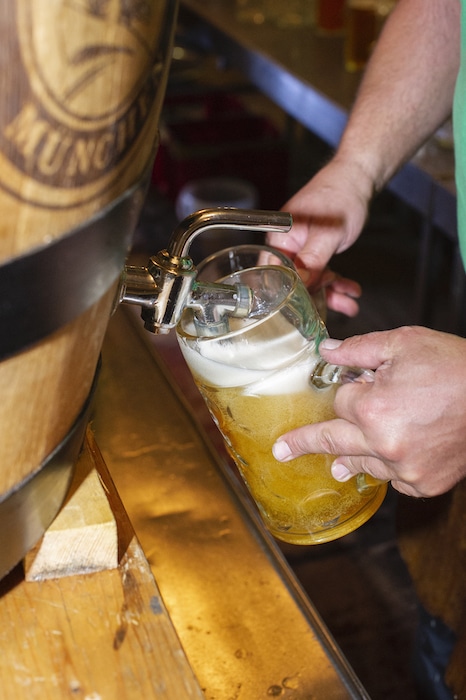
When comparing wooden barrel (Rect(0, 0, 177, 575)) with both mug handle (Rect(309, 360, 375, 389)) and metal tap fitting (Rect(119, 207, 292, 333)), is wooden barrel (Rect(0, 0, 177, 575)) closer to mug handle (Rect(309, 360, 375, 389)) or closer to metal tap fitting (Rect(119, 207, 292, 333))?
metal tap fitting (Rect(119, 207, 292, 333))

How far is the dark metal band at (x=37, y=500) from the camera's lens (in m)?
0.72

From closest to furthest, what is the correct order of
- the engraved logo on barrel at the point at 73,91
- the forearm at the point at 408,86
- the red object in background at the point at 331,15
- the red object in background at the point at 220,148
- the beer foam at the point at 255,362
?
the engraved logo on barrel at the point at 73,91 < the beer foam at the point at 255,362 < the forearm at the point at 408,86 < the red object in background at the point at 331,15 < the red object in background at the point at 220,148

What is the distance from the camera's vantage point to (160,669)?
2.56 feet

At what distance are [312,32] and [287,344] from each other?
3.19 metres

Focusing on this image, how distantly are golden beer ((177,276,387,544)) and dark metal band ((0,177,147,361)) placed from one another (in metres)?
0.25

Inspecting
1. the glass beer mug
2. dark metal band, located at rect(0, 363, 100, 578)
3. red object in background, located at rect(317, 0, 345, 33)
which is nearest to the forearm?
the glass beer mug

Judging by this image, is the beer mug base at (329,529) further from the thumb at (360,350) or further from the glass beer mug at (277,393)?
the thumb at (360,350)

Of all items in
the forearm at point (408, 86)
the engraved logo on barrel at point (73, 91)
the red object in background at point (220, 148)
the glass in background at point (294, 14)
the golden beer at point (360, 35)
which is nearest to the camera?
the engraved logo on barrel at point (73, 91)

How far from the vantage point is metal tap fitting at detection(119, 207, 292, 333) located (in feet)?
2.56

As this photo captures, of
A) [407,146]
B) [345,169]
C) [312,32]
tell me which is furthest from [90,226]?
[312,32]

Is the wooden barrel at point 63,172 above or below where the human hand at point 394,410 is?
above

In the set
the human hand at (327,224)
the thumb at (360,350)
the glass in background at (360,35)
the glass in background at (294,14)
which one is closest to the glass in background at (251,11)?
the glass in background at (294,14)

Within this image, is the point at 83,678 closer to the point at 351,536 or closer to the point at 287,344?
the point at 287,344

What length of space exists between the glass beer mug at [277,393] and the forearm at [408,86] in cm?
59
